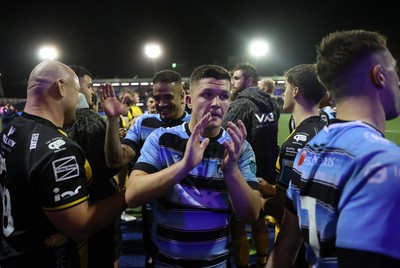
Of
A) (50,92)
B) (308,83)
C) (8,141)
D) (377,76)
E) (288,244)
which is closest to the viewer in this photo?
(377,76)

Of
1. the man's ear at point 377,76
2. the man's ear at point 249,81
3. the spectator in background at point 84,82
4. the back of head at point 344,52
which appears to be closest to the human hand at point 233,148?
the back of head at point 344,52

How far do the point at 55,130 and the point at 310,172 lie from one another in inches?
59.8

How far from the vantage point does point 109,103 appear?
264 cm

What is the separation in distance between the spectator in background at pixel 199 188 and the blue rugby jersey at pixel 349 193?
0.44 metres

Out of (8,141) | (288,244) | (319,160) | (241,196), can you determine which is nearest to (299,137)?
(241,196)

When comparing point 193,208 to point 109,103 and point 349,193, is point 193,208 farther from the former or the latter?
point 109,103

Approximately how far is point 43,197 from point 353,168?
158 cm

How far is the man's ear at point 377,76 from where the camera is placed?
1283 mm

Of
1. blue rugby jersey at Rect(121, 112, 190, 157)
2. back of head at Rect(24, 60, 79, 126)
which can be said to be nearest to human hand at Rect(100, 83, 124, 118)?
back of head at Rect(24, 60, 79, 126)

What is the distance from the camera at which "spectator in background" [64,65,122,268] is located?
2.46m

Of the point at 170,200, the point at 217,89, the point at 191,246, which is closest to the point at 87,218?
the point at 170,200

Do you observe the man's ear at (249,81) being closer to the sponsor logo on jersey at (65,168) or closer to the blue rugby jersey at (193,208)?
the blue rugby jersey at (193,208)

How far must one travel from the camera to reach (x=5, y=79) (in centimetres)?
3691

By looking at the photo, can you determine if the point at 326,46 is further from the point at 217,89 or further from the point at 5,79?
the point at 5,79
